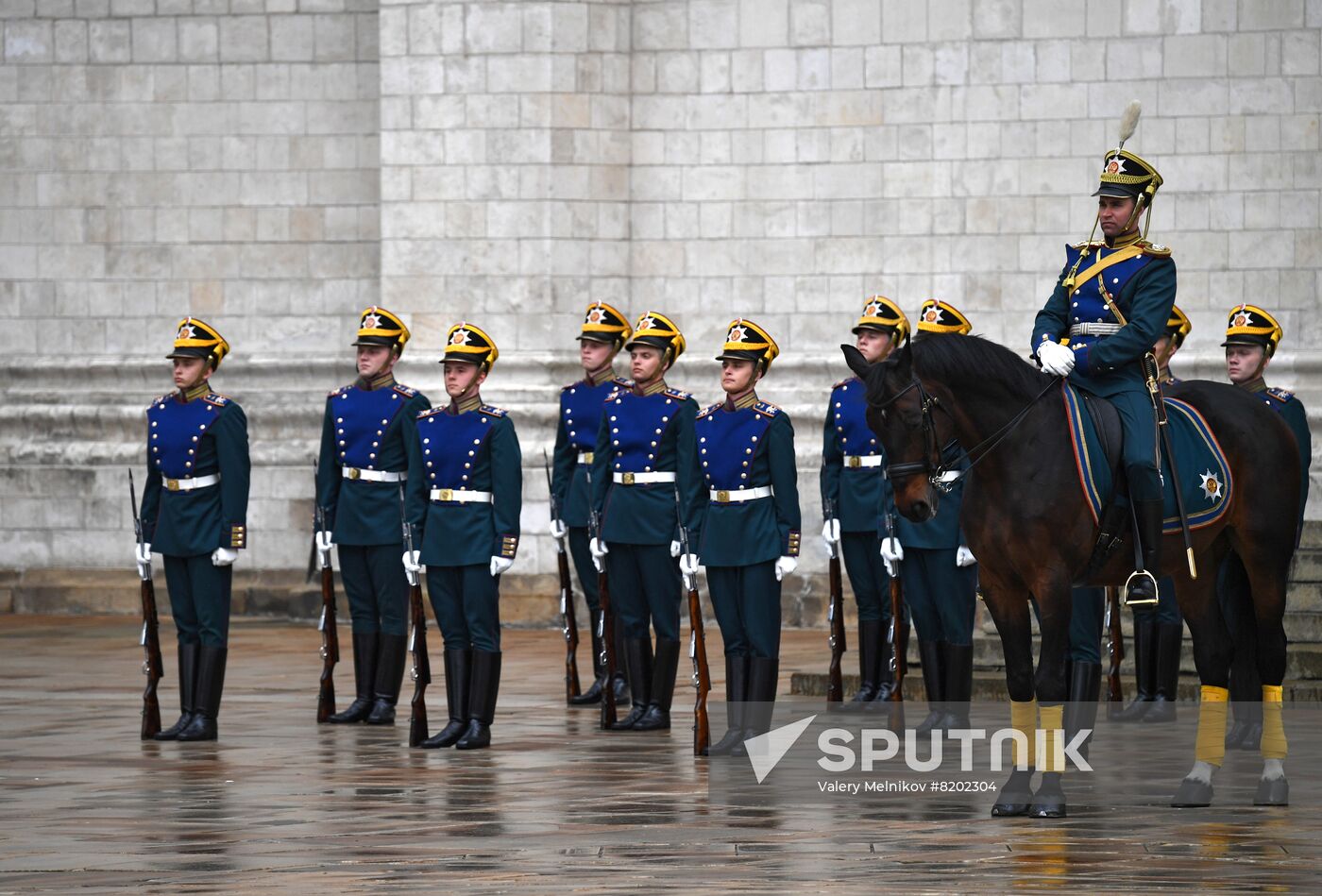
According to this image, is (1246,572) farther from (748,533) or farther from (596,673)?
(596,673)

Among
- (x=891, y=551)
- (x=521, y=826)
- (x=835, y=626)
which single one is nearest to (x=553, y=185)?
(x=835, y=626)

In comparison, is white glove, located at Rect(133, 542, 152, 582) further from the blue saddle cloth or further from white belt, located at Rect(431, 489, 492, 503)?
the blue saddle cloth

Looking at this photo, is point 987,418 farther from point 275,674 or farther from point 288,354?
point 288,354

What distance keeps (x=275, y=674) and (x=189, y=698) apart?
279 centimetres

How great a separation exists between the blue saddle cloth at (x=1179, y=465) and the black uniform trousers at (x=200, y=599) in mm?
4143

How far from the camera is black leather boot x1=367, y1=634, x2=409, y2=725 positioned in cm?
1146

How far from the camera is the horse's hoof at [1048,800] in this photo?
8078 mm

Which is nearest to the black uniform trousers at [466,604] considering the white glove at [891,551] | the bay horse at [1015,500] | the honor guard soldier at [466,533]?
the honor guard soldier at [466,533]

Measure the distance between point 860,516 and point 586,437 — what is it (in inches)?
57.1

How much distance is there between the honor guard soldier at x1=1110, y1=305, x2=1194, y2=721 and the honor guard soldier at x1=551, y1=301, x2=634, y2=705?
244 centimetres

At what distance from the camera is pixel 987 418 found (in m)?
8.39

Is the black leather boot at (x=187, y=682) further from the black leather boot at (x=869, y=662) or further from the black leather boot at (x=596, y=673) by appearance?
the black leather boot at (x=869, y=662)

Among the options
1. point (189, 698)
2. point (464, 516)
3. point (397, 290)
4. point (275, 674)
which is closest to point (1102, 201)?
point (464, 516)

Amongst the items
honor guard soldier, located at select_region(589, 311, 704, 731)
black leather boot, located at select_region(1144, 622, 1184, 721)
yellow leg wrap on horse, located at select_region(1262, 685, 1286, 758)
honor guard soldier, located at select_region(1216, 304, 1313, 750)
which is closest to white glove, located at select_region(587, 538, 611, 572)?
honor guard soldier, located at select_region(589, 311, 704, 731)
